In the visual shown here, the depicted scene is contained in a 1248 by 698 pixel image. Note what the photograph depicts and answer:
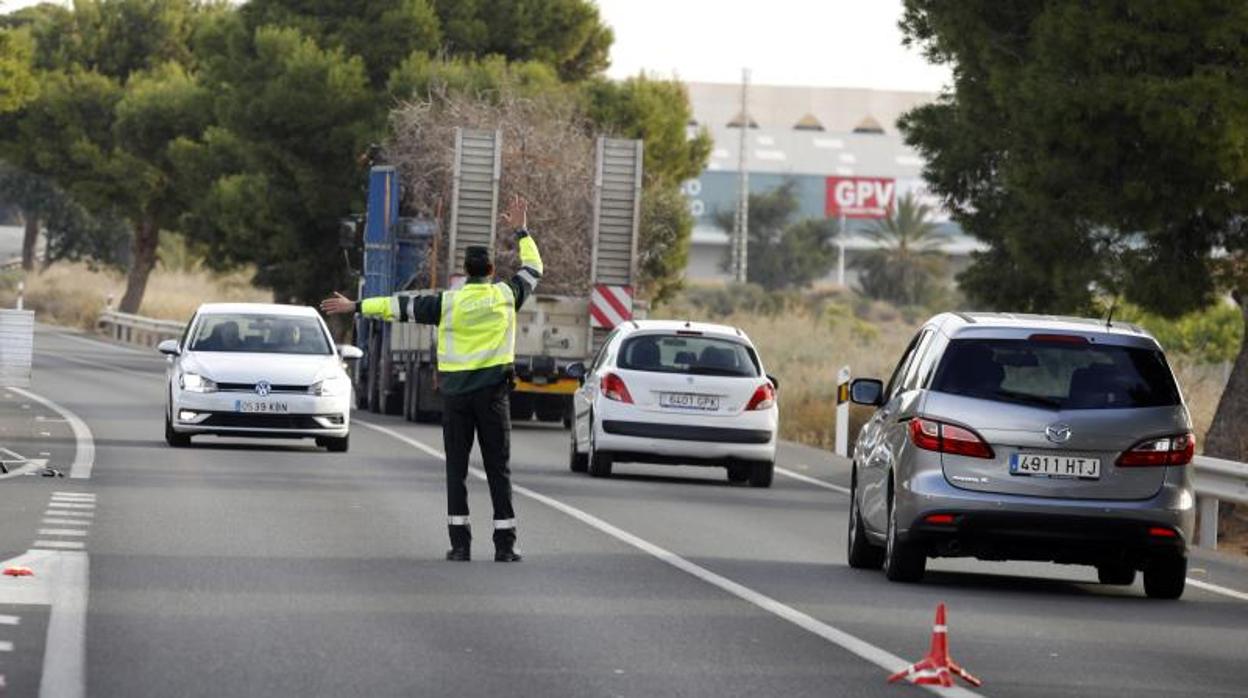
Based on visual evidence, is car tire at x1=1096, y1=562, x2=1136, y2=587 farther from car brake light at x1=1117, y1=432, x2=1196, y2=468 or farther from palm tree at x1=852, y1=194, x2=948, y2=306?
palm tree at x1=852, y1=194, x2=948, y2=306

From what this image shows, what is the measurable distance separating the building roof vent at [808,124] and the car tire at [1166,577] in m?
125

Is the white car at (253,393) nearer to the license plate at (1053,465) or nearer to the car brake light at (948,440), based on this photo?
the car brake light at (948,440)

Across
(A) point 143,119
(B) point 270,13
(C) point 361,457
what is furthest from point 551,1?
(C) point 361,457

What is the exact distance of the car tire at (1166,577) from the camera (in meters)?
15.0

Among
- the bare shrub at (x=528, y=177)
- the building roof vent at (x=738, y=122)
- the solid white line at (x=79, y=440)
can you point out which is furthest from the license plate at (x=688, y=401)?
the building roof vent at (x=738, y=122)

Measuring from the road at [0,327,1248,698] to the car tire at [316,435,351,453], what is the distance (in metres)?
3.31

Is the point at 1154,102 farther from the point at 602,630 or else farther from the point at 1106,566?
the point at 602,630

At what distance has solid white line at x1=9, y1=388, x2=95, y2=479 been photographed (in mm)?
22812

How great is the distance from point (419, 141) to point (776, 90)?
10141 cm

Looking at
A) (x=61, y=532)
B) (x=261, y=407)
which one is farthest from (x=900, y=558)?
(x=261, y=407)

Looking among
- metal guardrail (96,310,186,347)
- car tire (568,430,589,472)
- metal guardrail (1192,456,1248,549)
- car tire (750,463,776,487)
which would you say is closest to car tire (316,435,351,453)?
car tire (568,430,589,472)

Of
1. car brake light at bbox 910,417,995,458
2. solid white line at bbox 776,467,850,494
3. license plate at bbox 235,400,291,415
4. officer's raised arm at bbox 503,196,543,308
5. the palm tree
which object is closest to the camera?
car brake light at bbox 910,417,995,458

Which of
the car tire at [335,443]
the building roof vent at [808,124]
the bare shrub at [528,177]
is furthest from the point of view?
the building roof vent at [808,124]

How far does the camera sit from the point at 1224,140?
76.3 feet
